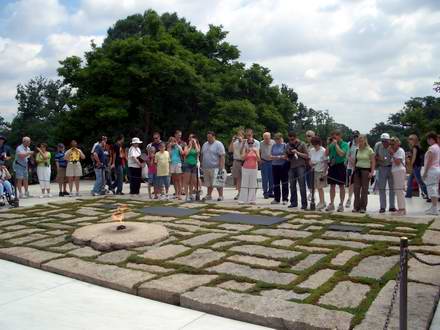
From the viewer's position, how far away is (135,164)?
1238 cm

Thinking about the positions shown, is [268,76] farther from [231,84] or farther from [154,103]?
[154,103]

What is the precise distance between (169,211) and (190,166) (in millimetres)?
2285

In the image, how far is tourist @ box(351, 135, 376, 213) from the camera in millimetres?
9109

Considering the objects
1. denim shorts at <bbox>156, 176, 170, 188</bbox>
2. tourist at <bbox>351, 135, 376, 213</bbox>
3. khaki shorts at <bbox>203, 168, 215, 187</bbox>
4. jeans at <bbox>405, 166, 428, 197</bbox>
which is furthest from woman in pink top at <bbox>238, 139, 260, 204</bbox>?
jeans at <bbox>405, 166, 428, 197</bbox>

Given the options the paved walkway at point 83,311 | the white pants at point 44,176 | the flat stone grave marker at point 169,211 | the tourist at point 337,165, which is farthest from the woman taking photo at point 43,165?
the tourist at point 337,165

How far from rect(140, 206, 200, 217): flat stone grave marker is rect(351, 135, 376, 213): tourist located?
3.29 m

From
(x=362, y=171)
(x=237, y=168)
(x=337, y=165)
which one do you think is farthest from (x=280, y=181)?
(x=362, y=171)

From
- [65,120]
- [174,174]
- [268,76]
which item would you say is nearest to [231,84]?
[268,76]

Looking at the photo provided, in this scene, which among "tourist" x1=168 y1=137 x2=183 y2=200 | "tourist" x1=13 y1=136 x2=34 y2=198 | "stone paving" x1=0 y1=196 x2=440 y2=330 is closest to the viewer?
"stone paving" x1=0 y1=196 x2=440 y2=330

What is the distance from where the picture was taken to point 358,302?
443cm

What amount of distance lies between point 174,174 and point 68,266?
6.15m

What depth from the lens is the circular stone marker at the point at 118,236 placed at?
6.58 m

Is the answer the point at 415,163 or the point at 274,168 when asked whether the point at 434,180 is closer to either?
the point at 415,163

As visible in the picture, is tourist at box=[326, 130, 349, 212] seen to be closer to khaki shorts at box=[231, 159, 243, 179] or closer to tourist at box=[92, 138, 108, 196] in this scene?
khaki shorts at box=[231, 159, 243, 179]
